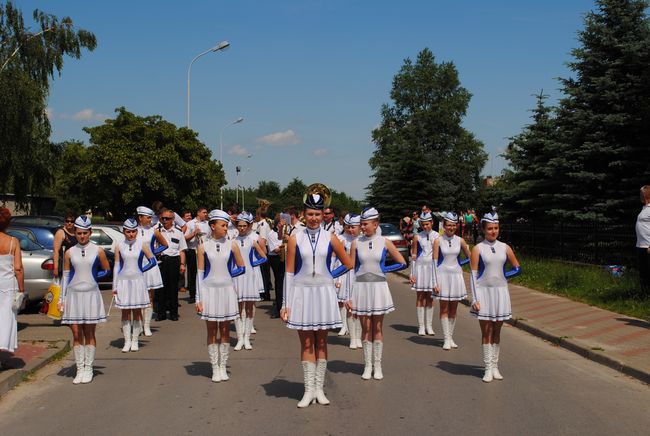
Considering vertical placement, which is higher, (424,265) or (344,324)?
(424,265)

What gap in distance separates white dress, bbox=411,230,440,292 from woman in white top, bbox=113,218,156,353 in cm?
404

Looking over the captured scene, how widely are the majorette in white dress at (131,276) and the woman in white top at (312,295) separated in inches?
142

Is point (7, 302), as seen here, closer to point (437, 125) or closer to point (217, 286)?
point (217, 286)

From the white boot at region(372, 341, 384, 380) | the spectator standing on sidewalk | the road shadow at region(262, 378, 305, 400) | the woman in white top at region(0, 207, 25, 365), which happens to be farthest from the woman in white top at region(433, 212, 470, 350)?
the woman in white top at region(0, 207, 25, 365)

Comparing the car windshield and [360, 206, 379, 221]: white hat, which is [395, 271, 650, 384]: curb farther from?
the car windshield

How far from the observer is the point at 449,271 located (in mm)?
10414

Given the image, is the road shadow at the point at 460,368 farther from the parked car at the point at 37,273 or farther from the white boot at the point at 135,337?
the parked car at the point at 37,273

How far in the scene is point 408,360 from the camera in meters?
9.20

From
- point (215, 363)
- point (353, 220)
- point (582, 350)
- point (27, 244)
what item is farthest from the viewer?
point (27, 244)

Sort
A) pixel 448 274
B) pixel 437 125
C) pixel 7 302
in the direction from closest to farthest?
pixel 7 302
pixel 448 274
pixel 437 125

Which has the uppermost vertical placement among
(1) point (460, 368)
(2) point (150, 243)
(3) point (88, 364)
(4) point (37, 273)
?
(2) point (150, 243)

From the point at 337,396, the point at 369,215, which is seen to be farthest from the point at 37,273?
the point at 337,396

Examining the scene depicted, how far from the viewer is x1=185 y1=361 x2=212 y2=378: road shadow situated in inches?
328

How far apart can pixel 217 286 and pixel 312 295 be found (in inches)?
63.0
